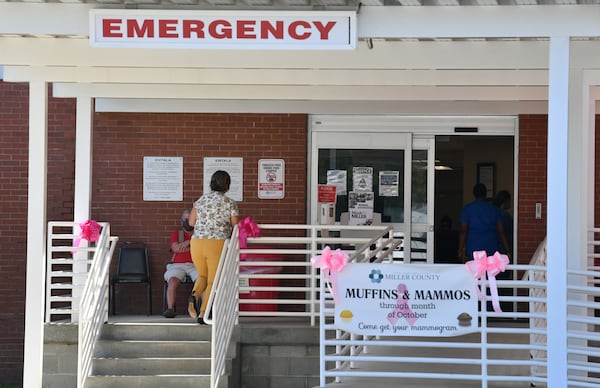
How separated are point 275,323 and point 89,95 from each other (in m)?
3.35

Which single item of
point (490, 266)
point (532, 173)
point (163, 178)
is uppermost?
point (532, 173)

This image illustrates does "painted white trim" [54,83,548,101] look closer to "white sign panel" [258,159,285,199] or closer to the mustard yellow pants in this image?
"white sign panel" [258,159,285,199]

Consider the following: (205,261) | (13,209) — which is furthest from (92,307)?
(13,209)

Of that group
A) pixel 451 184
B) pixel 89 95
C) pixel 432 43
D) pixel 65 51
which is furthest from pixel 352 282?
pixel 451 184

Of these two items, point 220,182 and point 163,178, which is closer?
point 220,182

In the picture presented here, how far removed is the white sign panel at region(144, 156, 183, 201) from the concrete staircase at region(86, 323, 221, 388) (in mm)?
2648

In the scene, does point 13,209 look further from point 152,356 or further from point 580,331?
point 580,331

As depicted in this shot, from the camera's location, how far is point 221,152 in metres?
13.7

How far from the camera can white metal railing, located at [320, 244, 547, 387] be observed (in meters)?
8.69

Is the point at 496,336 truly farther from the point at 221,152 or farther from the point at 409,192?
the point at 221,152

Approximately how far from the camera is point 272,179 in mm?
13641

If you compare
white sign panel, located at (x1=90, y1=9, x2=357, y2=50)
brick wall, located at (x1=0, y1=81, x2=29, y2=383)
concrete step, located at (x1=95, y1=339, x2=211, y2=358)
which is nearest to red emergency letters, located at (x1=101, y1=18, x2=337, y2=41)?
white sign panel, located at (x1=90, y1=9, x2=357, y2=50)

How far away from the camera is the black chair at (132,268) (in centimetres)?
1333

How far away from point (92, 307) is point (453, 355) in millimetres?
3728
